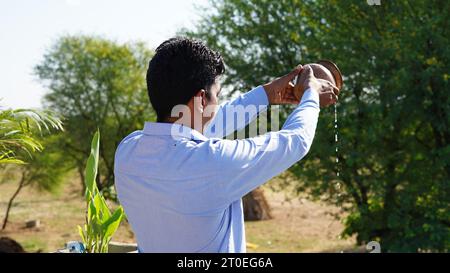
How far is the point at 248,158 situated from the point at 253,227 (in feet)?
50.8

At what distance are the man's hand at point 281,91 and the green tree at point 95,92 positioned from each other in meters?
16.6

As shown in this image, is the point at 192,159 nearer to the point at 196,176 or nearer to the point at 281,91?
the point at 196,176

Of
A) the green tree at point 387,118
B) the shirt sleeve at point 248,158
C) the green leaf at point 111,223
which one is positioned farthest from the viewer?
the green tree at point 387,118

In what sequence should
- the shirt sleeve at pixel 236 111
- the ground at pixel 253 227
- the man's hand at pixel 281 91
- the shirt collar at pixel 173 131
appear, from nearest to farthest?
the shirt collar at pixel 173 131 → the man's hand at pixel 281 91 → the shirt sleeve at pixel 236 111 → the ground at pixel 253 227

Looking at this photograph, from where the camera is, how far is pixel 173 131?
4.91 ft

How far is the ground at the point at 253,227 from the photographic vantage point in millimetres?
14062

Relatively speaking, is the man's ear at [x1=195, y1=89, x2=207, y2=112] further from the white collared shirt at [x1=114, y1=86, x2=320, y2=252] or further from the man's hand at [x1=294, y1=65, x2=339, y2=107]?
the man's hand at [x1=294, y1=65, x2=339, y2=107]

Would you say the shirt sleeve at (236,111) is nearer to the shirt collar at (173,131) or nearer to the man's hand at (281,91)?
the man's hand at (281,91)
